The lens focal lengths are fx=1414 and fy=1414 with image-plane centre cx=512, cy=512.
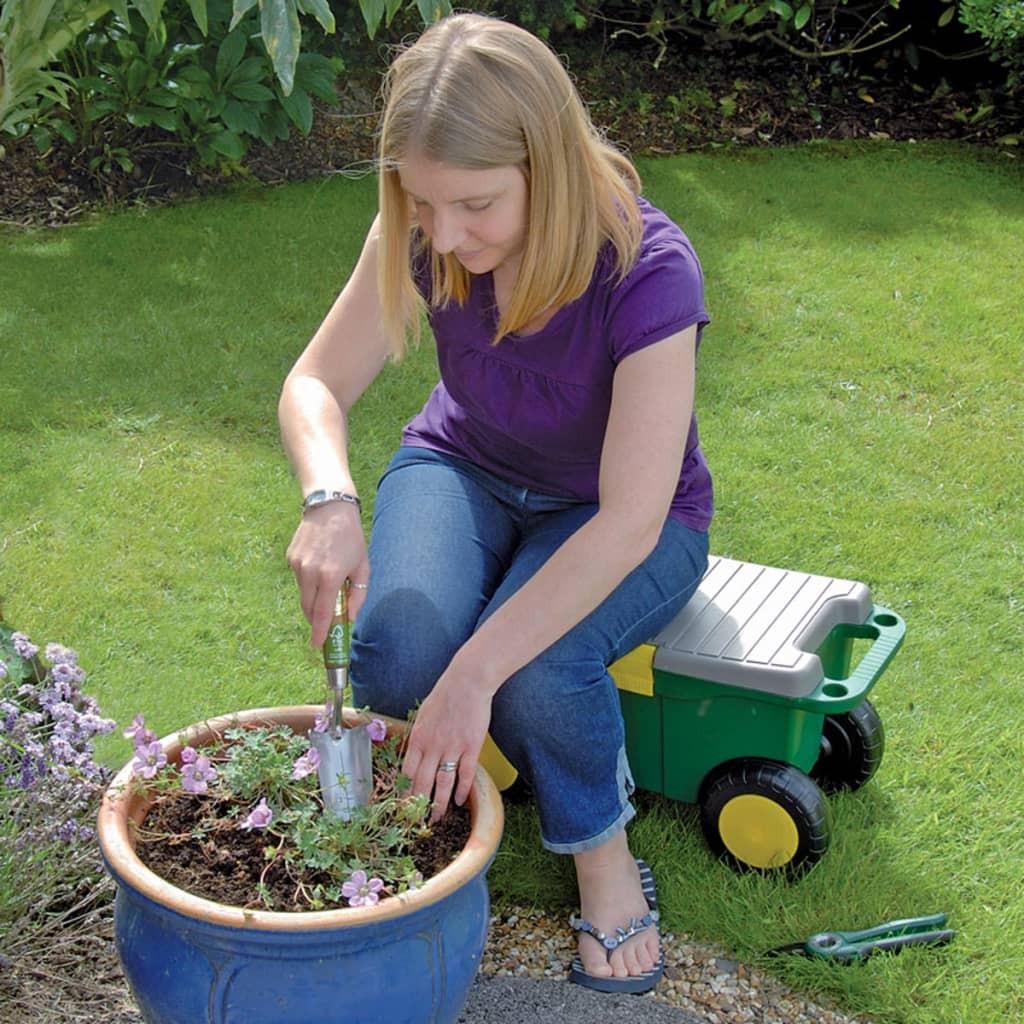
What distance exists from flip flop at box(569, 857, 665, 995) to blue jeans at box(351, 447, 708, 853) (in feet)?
0.44

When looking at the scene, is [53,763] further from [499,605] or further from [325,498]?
[499,605]

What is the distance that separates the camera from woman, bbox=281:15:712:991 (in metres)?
1.85

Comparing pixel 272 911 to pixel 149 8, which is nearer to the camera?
pixel 272 911

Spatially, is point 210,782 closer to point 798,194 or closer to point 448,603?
point 448,603

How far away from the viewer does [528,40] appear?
1.91m

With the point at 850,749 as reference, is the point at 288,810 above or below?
above

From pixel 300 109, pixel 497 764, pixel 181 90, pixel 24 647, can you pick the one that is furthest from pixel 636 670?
pixel 181 90

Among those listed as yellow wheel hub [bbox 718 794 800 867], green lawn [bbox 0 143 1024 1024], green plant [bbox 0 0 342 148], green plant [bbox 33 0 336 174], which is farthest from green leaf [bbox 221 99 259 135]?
yellow wheel hub [bbox 718 794 800 867]

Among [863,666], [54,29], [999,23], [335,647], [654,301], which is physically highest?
[54,29]

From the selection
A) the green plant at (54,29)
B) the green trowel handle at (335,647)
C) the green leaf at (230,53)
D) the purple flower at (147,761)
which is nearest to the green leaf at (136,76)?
the green leaf at (230,53)

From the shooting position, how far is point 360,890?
161cm

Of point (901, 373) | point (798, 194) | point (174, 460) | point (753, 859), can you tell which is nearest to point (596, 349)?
point (753, 859)

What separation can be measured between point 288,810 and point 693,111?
4765 millimetres

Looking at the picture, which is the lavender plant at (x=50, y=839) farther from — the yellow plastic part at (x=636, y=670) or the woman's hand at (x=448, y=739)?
the yellow plastic part at (x=636, y=670)
